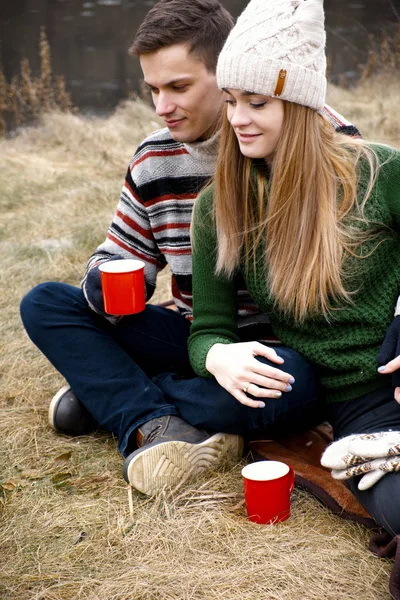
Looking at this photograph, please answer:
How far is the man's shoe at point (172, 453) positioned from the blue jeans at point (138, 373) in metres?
0.04

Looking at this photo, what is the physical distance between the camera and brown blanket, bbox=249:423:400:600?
1.96 meters

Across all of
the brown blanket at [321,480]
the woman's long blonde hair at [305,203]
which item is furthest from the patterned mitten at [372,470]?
the woman's long blonde hair at [305,203]

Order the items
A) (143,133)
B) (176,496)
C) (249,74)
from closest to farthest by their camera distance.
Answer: (249,74)
(176,496)
(143,133)

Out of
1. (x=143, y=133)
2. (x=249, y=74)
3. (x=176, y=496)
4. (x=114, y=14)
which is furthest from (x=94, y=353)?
(x=114, y=14)

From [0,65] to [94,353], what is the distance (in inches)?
424

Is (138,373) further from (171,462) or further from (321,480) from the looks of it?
(321,480)

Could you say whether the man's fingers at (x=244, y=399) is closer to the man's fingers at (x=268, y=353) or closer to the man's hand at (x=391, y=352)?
the man's fingers at (x=268, y=353)

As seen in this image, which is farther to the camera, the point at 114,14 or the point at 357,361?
the point at 114,14

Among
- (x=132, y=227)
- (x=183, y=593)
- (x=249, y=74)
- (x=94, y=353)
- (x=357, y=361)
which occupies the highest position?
(x=249, y=74)

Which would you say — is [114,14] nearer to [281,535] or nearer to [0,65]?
[0,65]

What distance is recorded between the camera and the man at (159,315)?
244cm

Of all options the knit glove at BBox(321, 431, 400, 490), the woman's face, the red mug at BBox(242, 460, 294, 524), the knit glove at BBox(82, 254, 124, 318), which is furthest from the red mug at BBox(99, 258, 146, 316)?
the knit glove at BBox(321, 431, 400, 490)

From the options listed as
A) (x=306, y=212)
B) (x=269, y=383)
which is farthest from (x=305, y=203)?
(x=269, y=383)

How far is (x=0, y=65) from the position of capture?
40.2ft
